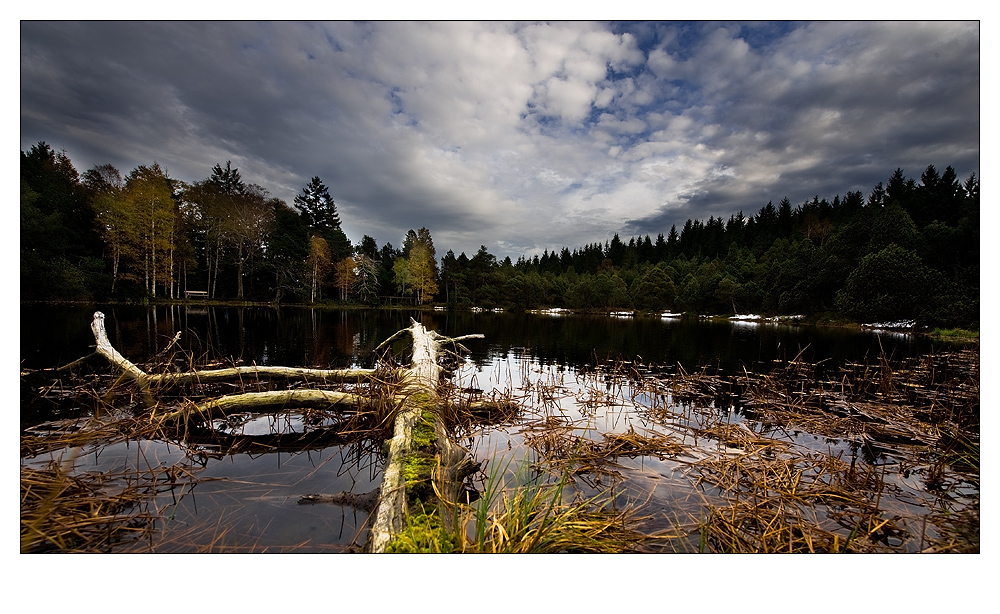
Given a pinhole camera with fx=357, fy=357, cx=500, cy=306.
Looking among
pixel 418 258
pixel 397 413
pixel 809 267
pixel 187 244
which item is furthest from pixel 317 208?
pixel 809 267

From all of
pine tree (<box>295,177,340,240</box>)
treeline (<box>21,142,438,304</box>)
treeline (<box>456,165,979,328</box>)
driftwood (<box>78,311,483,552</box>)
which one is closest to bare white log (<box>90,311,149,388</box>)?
driftwood (<box>78,311,483,552</box>)

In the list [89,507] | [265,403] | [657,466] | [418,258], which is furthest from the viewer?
[418,258]

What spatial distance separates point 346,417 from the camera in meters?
5.16

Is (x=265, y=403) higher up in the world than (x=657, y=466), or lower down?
higher up

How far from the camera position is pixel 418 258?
47.5 m

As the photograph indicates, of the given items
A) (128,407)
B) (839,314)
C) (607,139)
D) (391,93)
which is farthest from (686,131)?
(839,314)

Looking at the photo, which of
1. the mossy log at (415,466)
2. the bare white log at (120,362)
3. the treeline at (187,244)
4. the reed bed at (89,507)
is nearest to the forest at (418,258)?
the treeline at (187,244)

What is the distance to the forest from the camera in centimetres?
1650

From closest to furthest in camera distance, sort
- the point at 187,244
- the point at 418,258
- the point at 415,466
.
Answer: the point at 415,466 < the point at 187,244 < the point at 418,258

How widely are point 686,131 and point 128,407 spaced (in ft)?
29.7

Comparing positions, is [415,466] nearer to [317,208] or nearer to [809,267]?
[809,267]

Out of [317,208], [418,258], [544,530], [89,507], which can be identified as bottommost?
[89,507]

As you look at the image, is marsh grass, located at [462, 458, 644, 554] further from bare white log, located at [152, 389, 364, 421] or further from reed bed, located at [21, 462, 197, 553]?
bare white log, located at [152, 389, 364, 421]

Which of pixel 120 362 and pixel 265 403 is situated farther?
pixel 120 362
